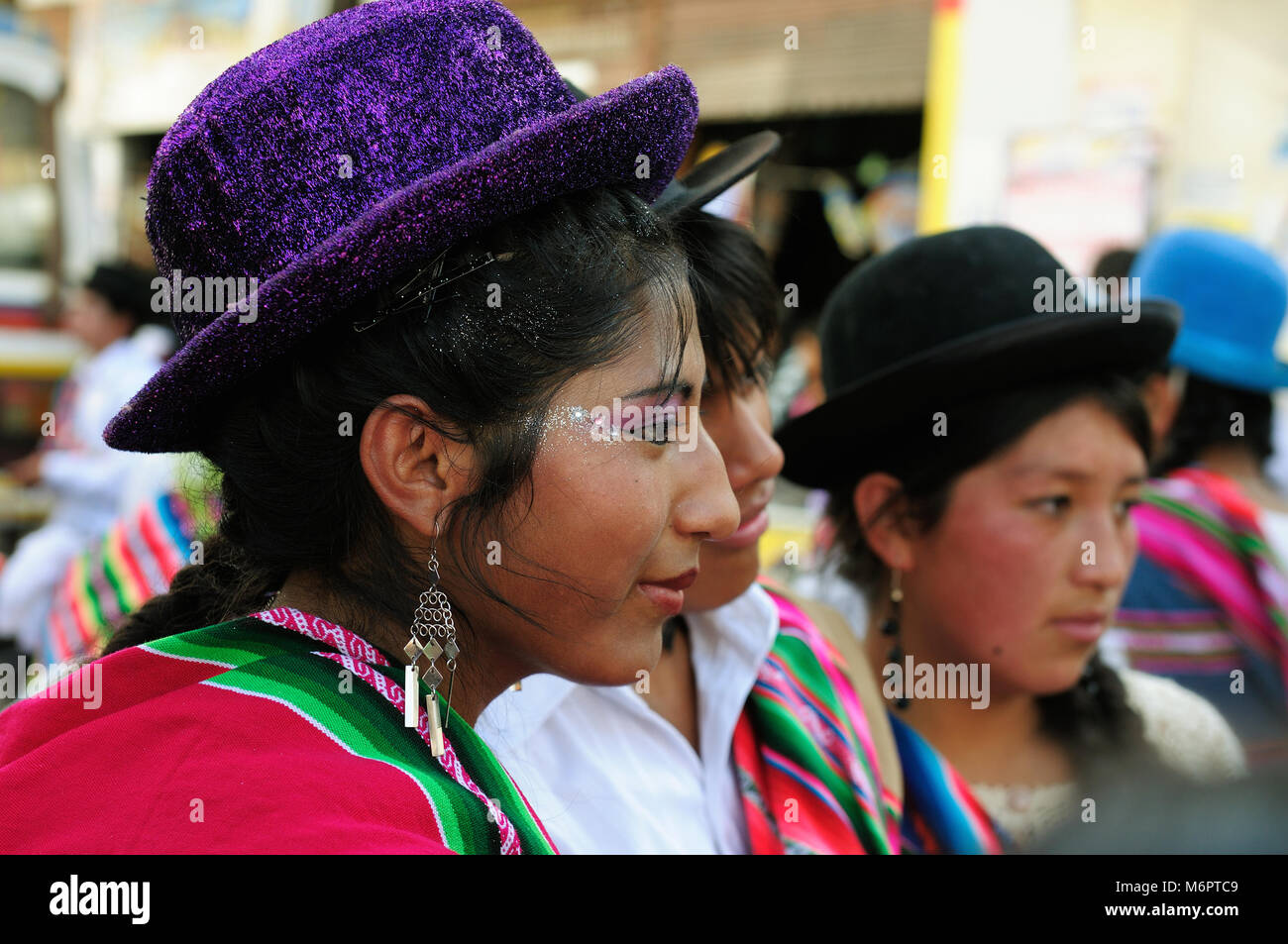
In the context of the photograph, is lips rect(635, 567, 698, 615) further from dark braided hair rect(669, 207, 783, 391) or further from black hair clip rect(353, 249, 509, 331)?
dark braided hair rect(669, 207, 783, 391)

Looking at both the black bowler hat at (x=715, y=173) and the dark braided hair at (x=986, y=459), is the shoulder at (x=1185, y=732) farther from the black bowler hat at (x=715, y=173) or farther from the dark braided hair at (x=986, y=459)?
the black bowler hat at (x=715, y=173)

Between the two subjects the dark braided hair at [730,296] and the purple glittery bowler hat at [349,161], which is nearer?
the purple glittery bowler hat at [349,161]

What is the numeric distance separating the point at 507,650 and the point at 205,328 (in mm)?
→ 487

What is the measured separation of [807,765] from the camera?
76.2 inches

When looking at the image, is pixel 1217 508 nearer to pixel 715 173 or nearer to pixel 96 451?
pixel 715 173

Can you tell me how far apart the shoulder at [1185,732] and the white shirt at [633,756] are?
1.00 meters

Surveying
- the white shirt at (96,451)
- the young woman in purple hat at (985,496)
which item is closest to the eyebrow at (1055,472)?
the young woman in purple hat at (985,496)

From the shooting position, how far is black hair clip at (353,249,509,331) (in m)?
1.20

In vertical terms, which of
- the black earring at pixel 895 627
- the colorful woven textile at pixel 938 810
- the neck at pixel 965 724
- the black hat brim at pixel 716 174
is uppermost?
the black hat brim at pixel 716 174

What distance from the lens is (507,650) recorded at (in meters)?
1.34

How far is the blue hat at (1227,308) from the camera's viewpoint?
3432 mm

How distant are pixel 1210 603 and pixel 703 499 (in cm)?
232

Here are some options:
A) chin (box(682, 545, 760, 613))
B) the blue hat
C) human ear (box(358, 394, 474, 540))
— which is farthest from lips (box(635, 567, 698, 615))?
the blue hat
